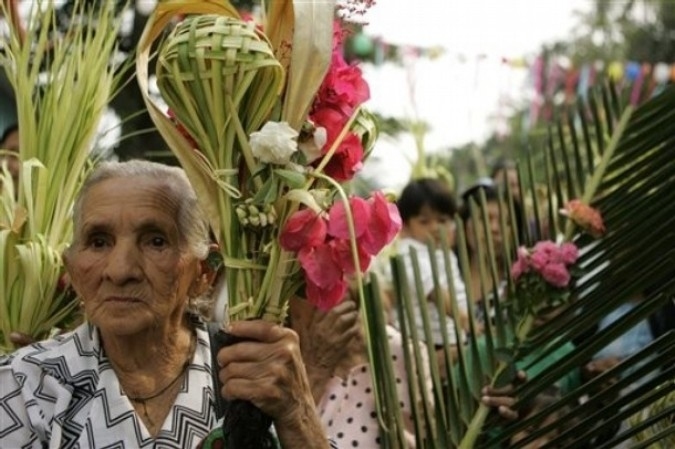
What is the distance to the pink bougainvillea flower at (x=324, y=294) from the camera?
9.12 feet

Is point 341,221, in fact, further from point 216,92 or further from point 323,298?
point 216,92

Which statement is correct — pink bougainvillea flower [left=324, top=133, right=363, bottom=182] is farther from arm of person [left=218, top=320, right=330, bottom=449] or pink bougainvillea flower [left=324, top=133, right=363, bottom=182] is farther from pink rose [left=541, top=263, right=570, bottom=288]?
pink rose [left=541, top=263, right=570, bottom=288]

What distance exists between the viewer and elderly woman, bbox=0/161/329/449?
3129 millimetres

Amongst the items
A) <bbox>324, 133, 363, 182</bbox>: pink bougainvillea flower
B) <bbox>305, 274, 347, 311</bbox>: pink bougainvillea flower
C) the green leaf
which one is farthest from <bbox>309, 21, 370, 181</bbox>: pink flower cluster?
<bbox>305, 274, 347, 311</bbox>: pink bougainvillea flower

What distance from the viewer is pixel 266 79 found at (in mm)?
2752

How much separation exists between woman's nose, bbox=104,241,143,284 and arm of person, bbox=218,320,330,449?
44cm

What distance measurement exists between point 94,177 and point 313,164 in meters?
0.68

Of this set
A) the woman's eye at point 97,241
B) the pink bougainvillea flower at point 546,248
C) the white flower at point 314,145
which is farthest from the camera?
the pink bougainvillea flower at point 546,248

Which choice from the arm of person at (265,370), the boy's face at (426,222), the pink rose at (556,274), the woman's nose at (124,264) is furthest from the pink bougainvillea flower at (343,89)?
the boy's face at (426,222)

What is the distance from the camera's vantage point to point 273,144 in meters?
2.69

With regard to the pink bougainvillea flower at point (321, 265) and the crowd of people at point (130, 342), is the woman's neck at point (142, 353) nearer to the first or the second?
the crowd of people at point (130, 342)

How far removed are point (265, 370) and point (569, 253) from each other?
5.30ft

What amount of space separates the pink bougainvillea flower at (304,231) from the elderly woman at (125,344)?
21.0 inches

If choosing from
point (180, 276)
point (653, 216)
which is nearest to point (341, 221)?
point (180, 276)
